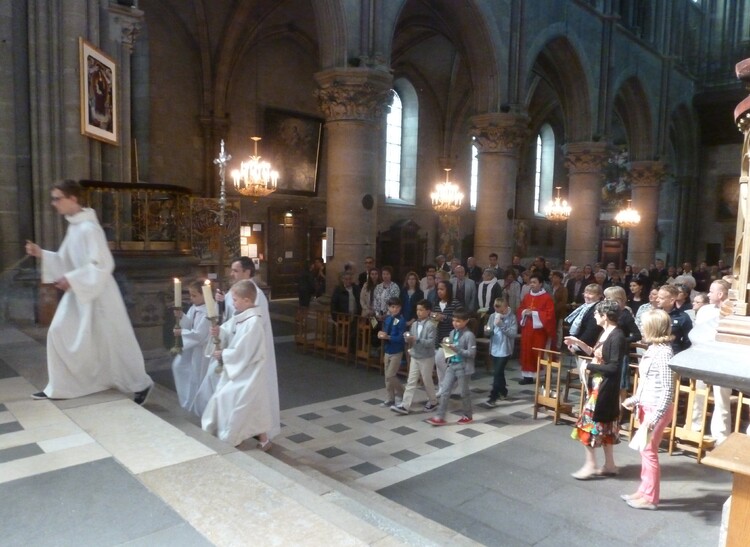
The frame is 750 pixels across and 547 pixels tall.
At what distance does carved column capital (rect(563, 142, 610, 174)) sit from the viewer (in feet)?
57.6

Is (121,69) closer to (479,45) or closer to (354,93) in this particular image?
(354,93)

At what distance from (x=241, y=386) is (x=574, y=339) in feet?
10.2

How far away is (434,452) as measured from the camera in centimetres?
539

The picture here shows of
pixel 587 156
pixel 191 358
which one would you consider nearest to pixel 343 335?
pixel 191 358

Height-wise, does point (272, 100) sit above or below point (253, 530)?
above

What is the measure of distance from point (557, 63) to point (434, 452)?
1576 cm

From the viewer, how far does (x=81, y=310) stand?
170 inches

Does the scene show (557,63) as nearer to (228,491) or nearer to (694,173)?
(694,173)

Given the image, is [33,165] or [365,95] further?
[365,95]

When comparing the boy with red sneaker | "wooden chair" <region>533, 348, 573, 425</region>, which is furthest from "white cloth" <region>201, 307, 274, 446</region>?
"wooden chair" <region>533, 348, 573, 425</region>

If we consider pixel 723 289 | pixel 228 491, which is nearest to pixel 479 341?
pixel 723 289

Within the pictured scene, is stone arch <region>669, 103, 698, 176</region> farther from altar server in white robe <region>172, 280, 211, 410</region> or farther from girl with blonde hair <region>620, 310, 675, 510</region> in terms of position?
altar server in white robe <region>172, 280, 211, 410</region>

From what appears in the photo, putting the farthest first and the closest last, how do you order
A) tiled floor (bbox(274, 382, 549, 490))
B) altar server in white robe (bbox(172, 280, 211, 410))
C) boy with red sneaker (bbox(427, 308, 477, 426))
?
boy with red sneaker (bbox(427, 308, 477, 426)) → altar server in white robe (bbox(172, 280, 211, 410)) → tiled floor (bbox(274, 382, 549, 490))

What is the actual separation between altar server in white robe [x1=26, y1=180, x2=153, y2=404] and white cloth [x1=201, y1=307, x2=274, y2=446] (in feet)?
3.37
